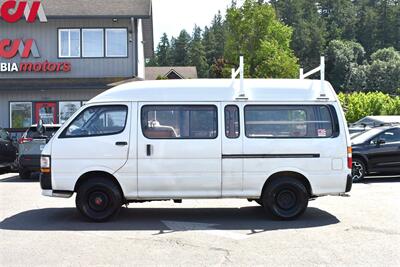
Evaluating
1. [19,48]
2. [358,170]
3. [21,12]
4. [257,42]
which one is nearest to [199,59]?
[257,42]

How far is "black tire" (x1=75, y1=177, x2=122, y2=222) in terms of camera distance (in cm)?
930

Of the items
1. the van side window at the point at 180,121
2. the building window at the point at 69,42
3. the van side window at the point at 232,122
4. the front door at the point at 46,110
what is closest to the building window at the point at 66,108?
the front door at the point at 46,110

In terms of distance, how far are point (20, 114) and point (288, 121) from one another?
18549 mm

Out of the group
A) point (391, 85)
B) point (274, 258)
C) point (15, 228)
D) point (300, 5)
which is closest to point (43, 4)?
point (15, 228)

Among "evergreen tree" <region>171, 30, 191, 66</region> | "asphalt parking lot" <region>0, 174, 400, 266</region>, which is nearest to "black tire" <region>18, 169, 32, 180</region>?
"asphalt parking lot" <region>0, 174, 400, 266</region>

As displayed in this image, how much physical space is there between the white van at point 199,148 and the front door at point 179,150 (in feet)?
0.05

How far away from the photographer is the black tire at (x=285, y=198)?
9.44 meters

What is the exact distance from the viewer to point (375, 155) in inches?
596

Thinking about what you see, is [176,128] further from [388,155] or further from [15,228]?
[388,155]

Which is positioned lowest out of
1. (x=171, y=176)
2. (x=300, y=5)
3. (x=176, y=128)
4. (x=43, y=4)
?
(x=171, y=176)

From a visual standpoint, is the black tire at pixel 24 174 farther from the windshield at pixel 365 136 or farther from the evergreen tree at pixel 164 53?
the evergreen tree at pixel 164 53

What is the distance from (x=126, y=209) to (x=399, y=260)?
537cm

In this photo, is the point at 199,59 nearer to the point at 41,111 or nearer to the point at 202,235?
the point at 41,111

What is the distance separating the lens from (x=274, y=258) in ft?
23.3
